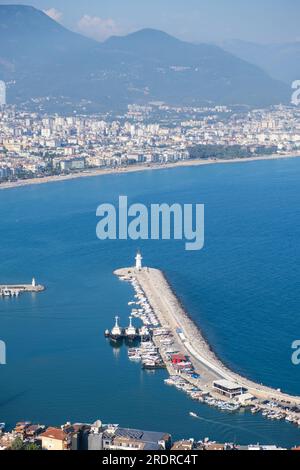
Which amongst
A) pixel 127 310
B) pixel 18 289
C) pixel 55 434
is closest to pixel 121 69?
pixel 18 289

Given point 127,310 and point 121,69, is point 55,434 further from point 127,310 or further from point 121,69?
point 121,69

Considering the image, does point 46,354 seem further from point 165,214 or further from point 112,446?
point 165,214

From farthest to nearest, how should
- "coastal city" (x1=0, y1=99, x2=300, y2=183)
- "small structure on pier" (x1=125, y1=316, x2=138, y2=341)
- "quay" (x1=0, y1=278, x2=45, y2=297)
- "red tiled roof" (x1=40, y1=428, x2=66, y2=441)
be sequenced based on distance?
1. "coastal city" (x1=0, y1=99, x2=300, y2=183)
2. "quay" (x1=0, y1=278, x2=45, y2=297)
3. "small structure on pier" (x1=125, y1=316, x2=138, y2=341)
4. "red tiled roof" (x1=40, y1=428, x2=66, y2=441)

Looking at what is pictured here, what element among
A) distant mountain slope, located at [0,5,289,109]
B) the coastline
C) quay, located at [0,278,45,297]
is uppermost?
distant mountain slope, located at [0,5,289,109]

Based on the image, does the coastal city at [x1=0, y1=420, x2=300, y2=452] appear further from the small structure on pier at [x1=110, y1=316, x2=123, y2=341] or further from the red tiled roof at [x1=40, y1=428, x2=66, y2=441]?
the small structure on pier at [x1=110, y1=316, x2=123, y2=341]

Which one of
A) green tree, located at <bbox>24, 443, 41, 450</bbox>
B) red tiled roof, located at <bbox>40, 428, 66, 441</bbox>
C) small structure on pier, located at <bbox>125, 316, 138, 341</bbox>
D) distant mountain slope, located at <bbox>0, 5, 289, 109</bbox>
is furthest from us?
distant mountain slope, located at <bbox>0, 5, 289, 109</bbox>

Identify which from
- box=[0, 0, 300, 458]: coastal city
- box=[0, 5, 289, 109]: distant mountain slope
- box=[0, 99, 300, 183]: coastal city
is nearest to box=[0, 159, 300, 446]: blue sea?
box=[0, 0, 300, 458]: coastal city

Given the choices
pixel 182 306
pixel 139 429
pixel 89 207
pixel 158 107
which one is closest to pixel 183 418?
pixel 139 429
